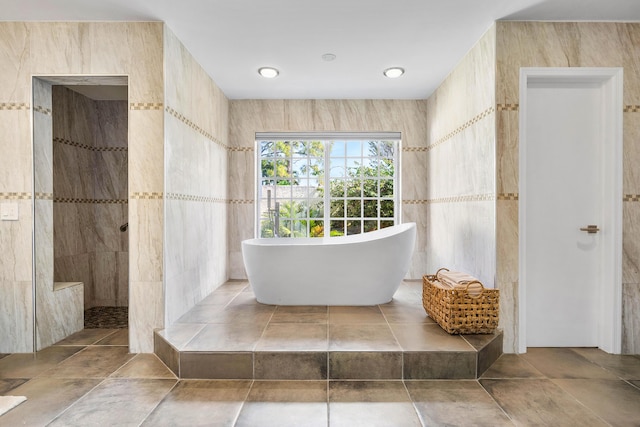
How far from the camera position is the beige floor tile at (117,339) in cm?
284

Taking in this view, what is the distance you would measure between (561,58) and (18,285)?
4.18 meters

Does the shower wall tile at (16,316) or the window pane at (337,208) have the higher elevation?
the window pane at (337,208)

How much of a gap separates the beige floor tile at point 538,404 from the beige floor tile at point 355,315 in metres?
0.88

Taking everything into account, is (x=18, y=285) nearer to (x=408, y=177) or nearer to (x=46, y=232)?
(x=46, y=232)

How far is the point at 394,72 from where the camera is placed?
11.6 ft

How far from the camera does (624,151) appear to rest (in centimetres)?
262

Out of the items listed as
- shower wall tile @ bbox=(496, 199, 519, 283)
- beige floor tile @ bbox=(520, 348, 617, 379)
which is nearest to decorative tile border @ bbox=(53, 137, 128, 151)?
shower wall tile @ bbox=(496, 199, 519, 283)

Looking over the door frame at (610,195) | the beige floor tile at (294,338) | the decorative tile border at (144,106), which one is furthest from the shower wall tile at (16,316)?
the door frame at (610,195)

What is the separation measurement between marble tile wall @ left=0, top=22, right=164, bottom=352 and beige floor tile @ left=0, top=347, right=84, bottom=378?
19.2 inches

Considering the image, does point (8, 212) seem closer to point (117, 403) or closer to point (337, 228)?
point (117, 403)

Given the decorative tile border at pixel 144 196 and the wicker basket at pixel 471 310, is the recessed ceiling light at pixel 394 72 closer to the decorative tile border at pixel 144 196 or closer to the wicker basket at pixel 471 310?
the wicker basket at pixel 471 310

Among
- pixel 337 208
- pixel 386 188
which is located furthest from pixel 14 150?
pixel 386 188

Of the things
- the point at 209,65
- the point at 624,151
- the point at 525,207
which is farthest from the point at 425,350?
the point at 209,65

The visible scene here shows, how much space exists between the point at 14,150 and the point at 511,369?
12.2ft
